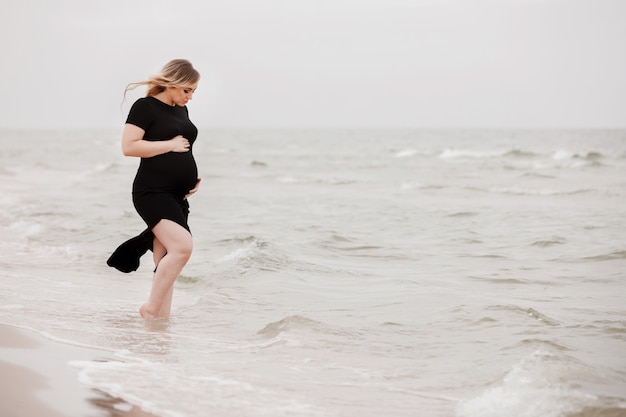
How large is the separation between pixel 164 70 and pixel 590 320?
3818mm

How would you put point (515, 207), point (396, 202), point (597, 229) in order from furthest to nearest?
1. point (396, 202)
2. point (515, 207)
3. point (597, 229)

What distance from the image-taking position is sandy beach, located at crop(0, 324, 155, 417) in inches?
140

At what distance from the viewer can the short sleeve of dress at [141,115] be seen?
17.4 ft

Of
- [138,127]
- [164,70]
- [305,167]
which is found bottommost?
[305,167]

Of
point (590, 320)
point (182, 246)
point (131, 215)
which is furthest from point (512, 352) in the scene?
point (131, 215)

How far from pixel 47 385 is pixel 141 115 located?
2.03 metres

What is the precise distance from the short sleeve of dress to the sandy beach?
1487mm

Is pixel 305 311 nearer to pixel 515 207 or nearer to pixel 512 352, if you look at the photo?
pixel 512 352

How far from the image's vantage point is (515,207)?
1694 centimetres

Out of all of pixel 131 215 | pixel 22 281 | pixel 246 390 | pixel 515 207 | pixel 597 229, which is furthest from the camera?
pixel 515 207

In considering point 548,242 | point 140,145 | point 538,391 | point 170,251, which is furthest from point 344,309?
point 548,242

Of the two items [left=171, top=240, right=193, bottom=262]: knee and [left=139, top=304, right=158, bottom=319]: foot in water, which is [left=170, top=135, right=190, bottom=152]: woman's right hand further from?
[left=139, top=304, right=158, bottom=319]: foot in water

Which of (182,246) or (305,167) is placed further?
(305,167)

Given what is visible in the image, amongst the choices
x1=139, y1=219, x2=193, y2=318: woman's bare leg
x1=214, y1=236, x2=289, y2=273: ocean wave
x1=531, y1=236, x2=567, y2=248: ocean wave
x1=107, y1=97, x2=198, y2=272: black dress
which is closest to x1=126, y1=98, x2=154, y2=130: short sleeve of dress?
x1=107, y1=97, x2=198, y2=272: black dress
